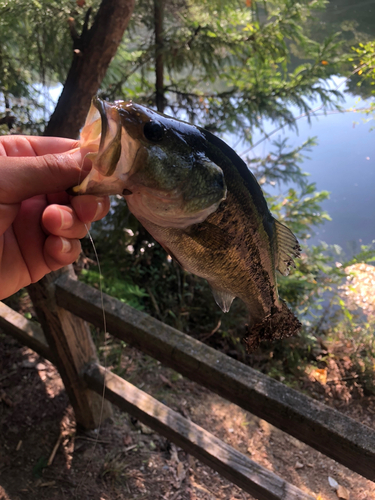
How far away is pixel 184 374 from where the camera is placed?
4.95 ft

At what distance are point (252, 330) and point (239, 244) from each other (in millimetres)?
300

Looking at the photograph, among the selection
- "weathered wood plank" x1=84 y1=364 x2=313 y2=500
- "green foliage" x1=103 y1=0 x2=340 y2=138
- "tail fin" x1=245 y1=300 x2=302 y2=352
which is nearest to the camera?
"tail fin" x1=245 y1=300 x2=302 y2=352

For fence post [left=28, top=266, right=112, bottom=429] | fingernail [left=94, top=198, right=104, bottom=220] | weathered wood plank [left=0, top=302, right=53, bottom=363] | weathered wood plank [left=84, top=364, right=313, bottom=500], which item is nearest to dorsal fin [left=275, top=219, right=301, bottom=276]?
fingernail [left=94, top=198, right=104, bottom=220]

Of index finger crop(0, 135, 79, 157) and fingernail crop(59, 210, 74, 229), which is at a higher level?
index finger crop(0, 135, 79, 157)

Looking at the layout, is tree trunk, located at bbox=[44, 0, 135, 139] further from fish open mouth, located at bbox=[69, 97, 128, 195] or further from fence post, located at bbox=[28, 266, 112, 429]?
fish open mouth, located at bbox=[69, 97, 128, 195]

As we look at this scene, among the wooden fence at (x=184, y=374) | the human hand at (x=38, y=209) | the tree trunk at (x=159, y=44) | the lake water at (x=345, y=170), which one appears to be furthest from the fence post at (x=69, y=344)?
the lake water at (x=345, y=170)

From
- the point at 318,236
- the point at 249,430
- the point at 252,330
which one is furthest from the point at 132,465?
the point at 318,236

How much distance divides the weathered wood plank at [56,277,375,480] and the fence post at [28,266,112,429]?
0.16m

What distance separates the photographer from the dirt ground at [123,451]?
6.88 feet

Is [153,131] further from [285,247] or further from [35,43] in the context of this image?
[35,43]

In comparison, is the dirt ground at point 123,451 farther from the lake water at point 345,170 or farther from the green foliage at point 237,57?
the green foliage at point 237,57

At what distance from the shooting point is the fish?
2.42ft

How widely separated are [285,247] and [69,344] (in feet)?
5.27

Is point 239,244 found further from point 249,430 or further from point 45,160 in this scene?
point 249,430
